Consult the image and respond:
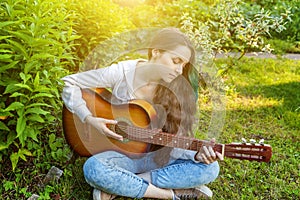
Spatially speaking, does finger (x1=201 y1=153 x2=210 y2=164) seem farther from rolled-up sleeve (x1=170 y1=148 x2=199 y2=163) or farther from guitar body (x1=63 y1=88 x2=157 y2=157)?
guitar body (x1=63 y1=88 x2=157 y2=157)

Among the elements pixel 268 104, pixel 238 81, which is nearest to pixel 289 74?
pixel 238 81

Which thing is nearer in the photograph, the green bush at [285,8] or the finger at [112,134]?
the finger at [112,134]

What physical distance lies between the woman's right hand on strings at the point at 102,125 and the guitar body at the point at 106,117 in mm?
55

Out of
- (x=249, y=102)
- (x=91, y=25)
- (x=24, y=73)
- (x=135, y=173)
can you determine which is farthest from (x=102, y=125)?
(x=249, y=102)

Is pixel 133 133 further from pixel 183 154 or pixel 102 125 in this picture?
pixel 183 154

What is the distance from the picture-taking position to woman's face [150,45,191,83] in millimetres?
2578

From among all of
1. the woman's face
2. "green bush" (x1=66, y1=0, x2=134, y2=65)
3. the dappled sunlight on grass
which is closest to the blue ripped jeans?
the woman's face

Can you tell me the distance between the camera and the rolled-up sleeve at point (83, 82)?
8.87ft

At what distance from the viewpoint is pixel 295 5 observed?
8.34m

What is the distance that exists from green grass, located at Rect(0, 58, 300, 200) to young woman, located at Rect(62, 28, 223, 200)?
28 centimetres

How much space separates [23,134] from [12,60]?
0.45 meters

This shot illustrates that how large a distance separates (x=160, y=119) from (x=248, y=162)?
44.1 inches

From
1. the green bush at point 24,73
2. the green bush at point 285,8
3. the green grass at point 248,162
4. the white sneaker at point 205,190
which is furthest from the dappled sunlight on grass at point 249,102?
the green bush at point 285,8

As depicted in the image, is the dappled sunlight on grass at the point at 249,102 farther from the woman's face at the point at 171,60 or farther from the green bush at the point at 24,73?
the green bush at the point at 24,73
